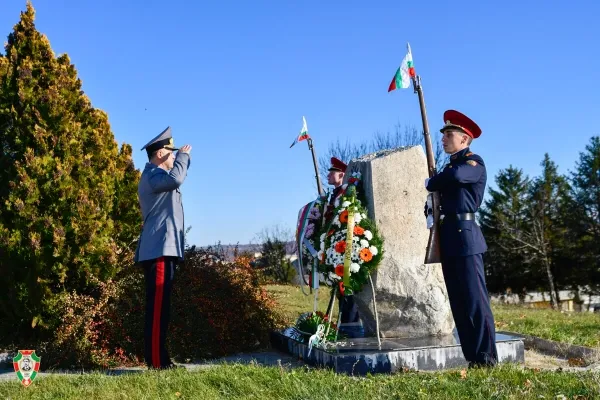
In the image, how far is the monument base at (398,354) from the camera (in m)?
5.57

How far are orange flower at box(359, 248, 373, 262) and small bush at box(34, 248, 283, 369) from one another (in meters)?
2.03

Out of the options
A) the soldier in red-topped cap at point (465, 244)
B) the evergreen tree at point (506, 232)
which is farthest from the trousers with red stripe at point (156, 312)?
the evergreen tree at point (506, 232)

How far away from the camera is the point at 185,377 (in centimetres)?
488

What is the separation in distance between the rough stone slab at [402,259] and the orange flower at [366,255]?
1.12 feet

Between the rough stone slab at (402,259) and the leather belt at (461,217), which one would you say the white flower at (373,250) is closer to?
the rough stone slab at (402,259)

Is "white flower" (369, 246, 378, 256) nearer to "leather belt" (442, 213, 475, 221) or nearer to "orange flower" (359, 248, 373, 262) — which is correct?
"orange flower" (359, 248, 373, 262)

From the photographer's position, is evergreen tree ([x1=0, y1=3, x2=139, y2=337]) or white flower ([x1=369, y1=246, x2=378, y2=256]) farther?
evergreen tree ([x1=0, y1=3, x2=139, y2=337])

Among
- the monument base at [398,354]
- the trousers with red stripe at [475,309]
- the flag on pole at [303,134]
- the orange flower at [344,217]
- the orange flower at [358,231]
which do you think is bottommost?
the monument base at [398,354]

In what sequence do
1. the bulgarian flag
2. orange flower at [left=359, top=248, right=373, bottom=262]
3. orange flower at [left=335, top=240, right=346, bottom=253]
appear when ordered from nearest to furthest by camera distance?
orange flower at [left=359, top=248, right=373, bottom=262] < orange flower at [left=335, top=240, right=346, bottom=253] < the bulgarian flag

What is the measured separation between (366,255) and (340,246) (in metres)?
0.29

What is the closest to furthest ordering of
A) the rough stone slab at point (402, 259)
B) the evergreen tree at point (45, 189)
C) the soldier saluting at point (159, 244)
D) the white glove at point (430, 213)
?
the white glove at point (430, 213) < the soldier saluting at point (159, 244) < the rough stone slab at point (402, 259) < the evergreen tree at point (45, 189)

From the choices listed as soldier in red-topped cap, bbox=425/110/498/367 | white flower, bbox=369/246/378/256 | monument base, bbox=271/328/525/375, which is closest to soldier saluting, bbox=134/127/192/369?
monument base, bbox=271/328/525/375

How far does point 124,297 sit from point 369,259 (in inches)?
117

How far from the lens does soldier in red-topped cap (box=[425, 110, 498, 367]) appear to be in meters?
5.22
